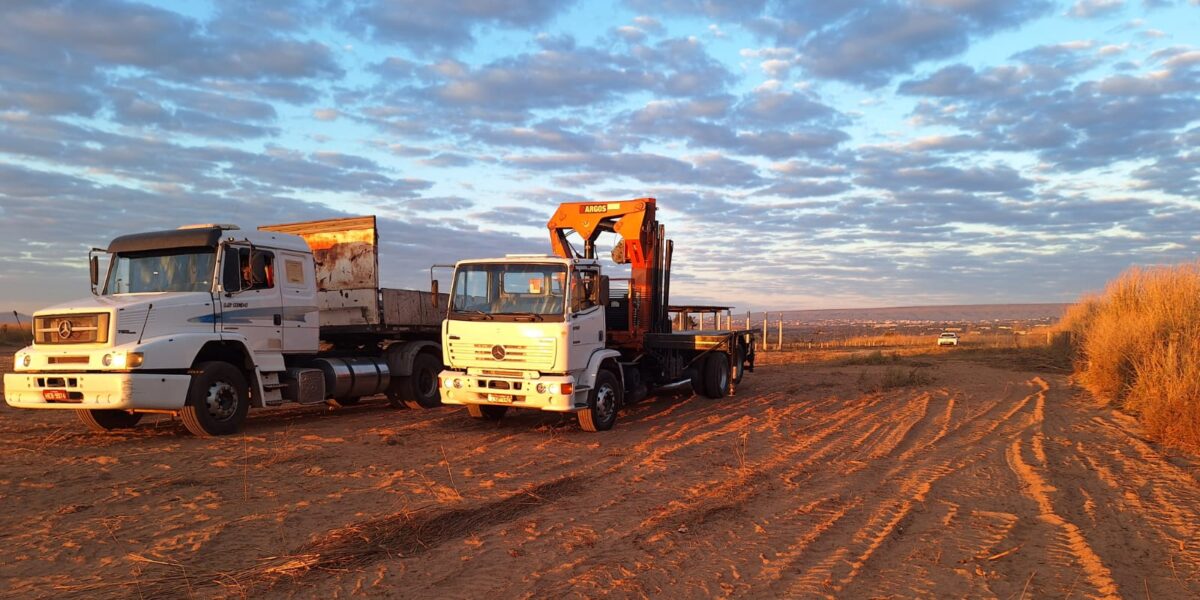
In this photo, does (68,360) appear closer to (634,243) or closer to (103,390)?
(103,390)

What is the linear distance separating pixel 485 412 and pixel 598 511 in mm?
5926

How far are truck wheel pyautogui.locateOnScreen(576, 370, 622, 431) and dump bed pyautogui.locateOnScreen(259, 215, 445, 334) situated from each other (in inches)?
139

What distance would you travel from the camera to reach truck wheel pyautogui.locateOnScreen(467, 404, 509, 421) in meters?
12.3

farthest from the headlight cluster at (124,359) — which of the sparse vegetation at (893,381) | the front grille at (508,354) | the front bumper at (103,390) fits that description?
the sparse vegetation at (893,381)

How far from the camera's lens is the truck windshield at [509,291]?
429 inches

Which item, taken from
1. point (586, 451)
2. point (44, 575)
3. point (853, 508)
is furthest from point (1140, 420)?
point (44, 575)

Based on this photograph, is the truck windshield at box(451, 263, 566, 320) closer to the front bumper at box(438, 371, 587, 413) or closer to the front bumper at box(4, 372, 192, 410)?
the front bumper at box(438, 371, 587, 413)

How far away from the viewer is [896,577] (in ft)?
16.9

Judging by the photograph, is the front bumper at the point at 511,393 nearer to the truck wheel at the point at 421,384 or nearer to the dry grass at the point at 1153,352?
the truck wheel at the point at 421,384

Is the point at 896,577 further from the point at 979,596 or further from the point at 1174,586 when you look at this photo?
the point at 1174,586

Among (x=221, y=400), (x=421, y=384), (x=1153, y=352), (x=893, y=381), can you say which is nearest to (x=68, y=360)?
(x=221, y=400)

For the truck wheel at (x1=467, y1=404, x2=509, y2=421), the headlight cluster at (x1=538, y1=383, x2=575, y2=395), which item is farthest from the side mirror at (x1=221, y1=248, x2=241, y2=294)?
the headlight cluster at (x1=538, y1=383, x2=575, y2=395)

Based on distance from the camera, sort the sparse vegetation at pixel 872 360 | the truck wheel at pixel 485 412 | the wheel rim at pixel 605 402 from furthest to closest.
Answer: the sparse vegetation at pixel 872 360 → the truck wheel at pixel 485 412 → the wheel rim at pixel 605 402

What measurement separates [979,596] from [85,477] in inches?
327
